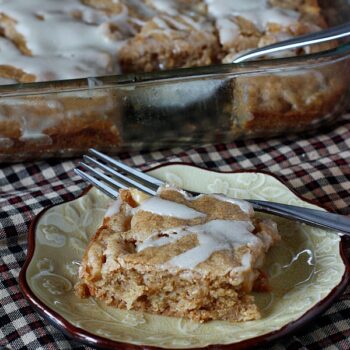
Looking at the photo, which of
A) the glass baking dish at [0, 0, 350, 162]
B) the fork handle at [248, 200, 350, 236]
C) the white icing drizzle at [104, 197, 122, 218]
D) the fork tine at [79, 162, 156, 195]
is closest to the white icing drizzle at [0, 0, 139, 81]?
the glass baking dish at [0, 0, 350, 162]

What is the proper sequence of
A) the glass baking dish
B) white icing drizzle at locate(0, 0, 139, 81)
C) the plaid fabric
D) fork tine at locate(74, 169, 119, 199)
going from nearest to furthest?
the plaid fabric
fork tine at locate(74, 169, 119, 199)
the glass baking dish
white icing drizzle at locate(0, 0, 139, 81)

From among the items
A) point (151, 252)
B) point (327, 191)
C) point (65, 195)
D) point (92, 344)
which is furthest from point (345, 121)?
point (92, 344)

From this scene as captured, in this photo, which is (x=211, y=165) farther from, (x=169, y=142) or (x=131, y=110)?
(x=131, y=110)

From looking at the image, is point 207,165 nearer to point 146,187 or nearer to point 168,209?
point 146,187

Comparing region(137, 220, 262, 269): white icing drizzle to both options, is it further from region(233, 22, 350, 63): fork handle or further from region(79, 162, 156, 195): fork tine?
region(233, 22, 350, 63): fork handle

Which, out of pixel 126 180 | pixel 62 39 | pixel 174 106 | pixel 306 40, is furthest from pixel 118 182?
pixel 306 40

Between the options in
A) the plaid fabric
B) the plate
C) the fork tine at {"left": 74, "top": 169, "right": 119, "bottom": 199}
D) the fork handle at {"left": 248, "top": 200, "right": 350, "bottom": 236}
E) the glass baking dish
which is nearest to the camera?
the plate
